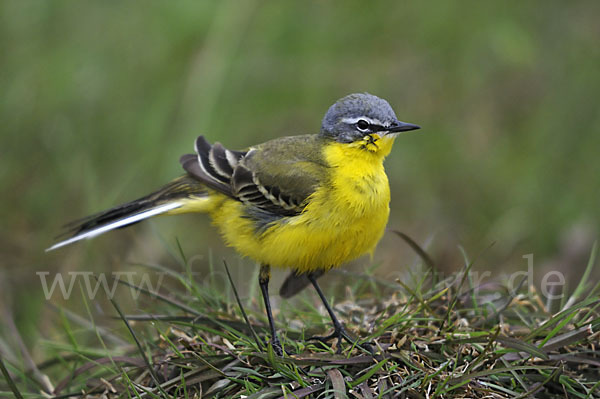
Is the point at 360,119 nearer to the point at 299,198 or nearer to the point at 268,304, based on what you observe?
the point at 299,198

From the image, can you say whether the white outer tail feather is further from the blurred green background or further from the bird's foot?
the blurred green background

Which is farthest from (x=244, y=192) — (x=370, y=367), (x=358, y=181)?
(x=370, y=367)

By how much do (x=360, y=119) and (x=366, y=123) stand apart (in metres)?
0.04

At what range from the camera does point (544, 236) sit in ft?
21.6

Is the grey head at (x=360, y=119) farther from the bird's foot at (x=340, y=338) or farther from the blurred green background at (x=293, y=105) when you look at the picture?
the blurred green background at (x=293, y=105)

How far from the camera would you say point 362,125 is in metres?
4.16

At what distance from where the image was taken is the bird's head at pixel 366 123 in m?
4.11

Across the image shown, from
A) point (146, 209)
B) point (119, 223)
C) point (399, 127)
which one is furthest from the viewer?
point (146, 209)

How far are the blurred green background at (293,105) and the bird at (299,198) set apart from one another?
170 centimetres

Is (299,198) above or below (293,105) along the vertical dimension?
below

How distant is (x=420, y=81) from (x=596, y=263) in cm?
225

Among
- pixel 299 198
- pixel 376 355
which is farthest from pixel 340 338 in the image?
pixel 299 198

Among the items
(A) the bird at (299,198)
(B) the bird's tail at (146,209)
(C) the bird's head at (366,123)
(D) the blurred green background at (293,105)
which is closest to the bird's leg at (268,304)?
(A) the bird at (299,198)

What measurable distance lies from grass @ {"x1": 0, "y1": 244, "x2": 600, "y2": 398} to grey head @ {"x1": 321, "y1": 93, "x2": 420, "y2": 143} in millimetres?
795
